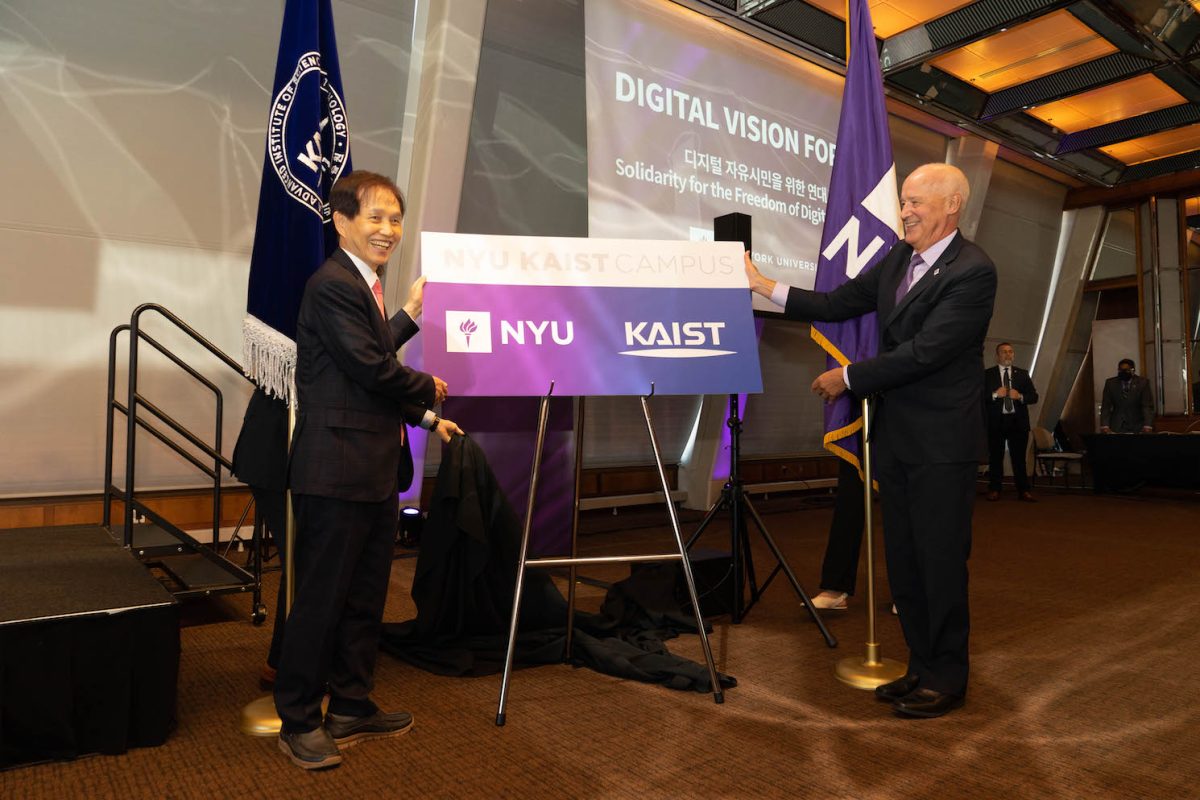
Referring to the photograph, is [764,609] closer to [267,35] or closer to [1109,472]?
[267,35]

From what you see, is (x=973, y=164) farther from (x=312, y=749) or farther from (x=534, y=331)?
(x=312, y=749)

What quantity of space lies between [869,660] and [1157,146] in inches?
396

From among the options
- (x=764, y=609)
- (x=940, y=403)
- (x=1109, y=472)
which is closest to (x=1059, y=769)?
(x=940, y=403)

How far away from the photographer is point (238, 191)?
4.64 m

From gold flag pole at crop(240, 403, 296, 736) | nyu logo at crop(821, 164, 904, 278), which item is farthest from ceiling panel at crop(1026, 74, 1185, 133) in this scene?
gold flag pole at crop(240, 403, 296, 736)

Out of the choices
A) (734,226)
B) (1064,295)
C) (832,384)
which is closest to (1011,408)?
(1064,295)

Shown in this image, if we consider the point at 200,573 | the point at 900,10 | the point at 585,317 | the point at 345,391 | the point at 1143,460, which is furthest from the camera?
the point at 1143,460

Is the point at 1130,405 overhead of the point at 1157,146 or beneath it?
beneath

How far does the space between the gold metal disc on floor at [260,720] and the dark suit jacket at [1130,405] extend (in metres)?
9.71

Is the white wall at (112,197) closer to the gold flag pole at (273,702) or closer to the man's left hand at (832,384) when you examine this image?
the gold flag pole at (273,702)

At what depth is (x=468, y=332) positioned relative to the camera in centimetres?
242

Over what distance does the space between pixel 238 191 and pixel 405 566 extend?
243cm

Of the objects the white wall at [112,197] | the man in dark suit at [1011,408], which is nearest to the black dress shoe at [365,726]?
the white wall at [112,197]

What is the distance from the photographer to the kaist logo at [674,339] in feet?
8.43
